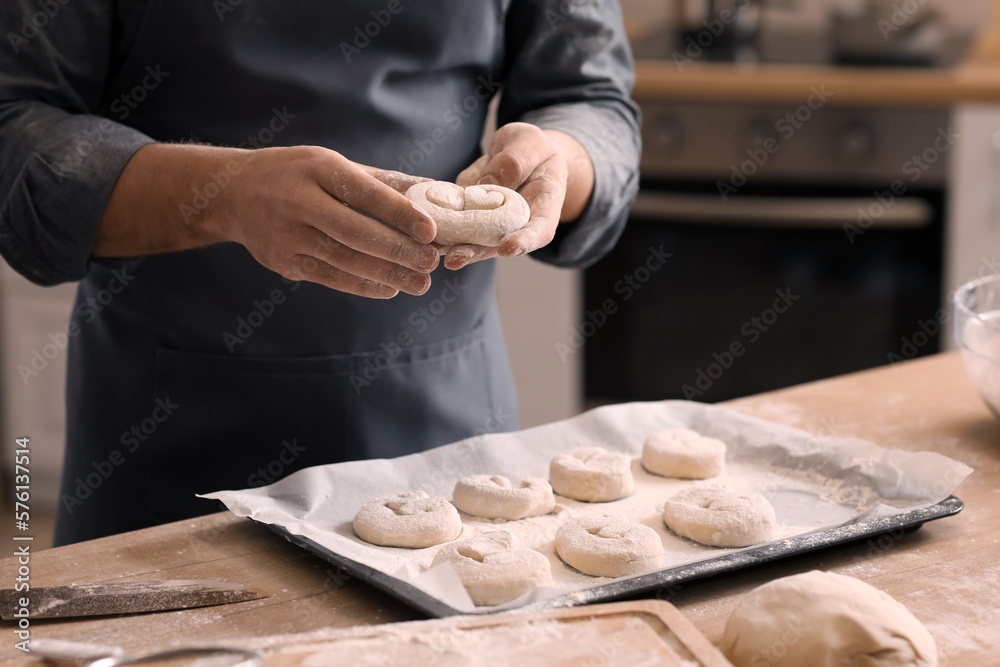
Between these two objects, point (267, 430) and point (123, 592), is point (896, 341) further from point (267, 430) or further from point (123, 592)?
point (123, 592)

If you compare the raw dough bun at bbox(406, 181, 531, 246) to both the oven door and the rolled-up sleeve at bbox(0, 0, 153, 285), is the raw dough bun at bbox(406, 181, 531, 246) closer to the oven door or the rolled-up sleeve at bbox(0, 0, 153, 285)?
the rolled-up sleeve at bbox(0, 0, 153, 285)

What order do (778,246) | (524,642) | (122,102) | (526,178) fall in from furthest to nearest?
(778,246) → (122,102) → (526,178) → (524,642)

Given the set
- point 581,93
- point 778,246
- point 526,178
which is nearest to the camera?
point 526,178

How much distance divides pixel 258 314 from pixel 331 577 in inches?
17.2

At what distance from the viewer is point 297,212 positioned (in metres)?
0.94

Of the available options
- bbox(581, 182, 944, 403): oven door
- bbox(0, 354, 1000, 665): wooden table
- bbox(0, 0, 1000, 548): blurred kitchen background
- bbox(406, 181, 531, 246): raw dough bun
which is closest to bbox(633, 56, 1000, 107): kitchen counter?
bbox(0, 0, 1000, 548): blurred kitchen background

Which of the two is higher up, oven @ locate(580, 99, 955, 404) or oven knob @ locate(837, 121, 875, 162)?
oven knob @ locate(837, 121, 875, 162)

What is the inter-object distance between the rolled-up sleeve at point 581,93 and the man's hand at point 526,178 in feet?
0.38

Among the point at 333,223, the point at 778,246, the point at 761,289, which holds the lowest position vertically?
the point at 761,289

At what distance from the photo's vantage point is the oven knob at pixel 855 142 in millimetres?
2414

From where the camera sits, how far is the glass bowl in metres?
1.16

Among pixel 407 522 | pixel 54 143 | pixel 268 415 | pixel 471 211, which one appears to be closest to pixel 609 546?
pixel 407 522

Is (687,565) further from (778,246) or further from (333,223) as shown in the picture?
(778,246)

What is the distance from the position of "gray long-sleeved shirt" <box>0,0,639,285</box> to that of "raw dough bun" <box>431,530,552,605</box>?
520 mm
